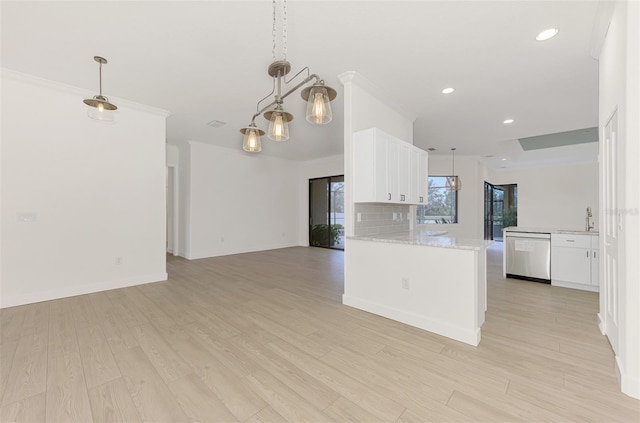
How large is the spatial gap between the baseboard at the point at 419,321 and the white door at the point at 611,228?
3.40ft

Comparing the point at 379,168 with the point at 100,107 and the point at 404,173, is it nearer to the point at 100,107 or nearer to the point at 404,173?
the point at 404,173

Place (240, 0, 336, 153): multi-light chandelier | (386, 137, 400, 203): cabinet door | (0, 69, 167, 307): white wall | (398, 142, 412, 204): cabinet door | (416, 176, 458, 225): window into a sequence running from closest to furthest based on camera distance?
(240, 0, 336, 153): multi-light chandelier → (0, 69, 167, 307): white wall → (386, 137, 400, 203): cabinet door → (398, 142, 412, 204): cabinet door → (416, 176, 458, 225): window

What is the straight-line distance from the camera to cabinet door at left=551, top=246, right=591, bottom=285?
12.9 ft

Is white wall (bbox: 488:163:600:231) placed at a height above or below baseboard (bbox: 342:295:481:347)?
above

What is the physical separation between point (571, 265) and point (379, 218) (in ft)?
10.1

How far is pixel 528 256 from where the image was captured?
4.48 metres

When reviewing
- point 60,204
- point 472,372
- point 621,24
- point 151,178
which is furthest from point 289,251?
point 621,24

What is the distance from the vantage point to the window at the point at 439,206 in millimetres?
8391

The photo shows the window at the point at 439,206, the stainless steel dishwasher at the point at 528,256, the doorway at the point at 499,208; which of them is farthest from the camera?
the doorway at the point at 499,208

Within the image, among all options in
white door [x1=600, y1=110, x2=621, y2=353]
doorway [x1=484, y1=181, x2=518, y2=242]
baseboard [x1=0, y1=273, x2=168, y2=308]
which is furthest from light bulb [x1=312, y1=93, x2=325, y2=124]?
doorway [x1=484, y1=181, x2=518, y2=242]

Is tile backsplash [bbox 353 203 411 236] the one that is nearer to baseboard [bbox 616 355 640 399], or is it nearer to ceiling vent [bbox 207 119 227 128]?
baseboard [bbox 616 355 640 399]

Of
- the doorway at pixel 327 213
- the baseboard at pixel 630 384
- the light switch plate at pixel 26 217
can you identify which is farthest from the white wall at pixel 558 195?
the light switch plate at pixel 26 217

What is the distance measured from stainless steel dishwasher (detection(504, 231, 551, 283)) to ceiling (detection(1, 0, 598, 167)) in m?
2.13

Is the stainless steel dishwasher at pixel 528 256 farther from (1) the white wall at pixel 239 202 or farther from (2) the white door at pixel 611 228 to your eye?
(1) the white wall at pixel 239 202
